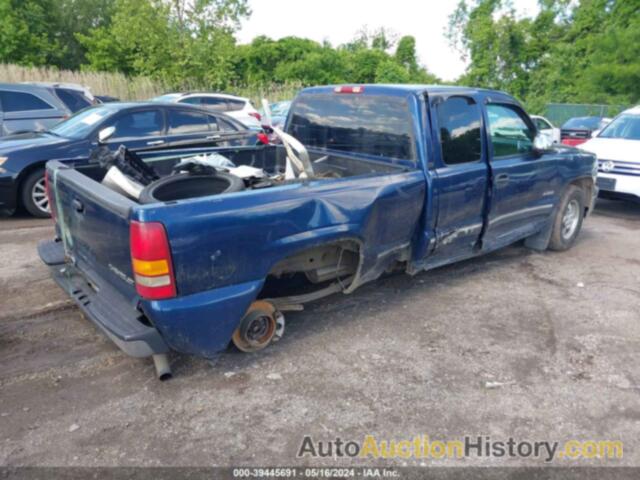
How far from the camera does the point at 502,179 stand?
4656 mm

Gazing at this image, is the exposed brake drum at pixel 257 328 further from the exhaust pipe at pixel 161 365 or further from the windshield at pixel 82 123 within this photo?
the windshield at pixel 82 123

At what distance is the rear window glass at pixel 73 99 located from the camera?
9305 mm

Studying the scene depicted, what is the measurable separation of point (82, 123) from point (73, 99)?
3047 mm

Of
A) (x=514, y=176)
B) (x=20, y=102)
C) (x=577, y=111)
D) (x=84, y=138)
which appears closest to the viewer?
(x=514, y=176)

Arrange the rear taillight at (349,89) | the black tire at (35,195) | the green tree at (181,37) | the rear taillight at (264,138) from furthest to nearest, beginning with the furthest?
the green tree at (181,37) → the black tire at (35,195) → the rear taillight at (264,138) → the rear taillight at (349,89)

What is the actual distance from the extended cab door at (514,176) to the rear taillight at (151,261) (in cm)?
314

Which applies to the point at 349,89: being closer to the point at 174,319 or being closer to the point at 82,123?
the point at 174,319

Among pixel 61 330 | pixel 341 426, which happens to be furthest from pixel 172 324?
pixel 61 330

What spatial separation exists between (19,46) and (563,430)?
30178mm

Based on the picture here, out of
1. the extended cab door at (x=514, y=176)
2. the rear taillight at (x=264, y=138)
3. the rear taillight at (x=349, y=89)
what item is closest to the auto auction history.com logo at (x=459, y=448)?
the extended cab door at (x=514, y=176)

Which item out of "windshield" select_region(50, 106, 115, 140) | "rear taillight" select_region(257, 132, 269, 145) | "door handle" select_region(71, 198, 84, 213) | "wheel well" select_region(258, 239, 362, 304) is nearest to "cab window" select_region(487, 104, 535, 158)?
"wheel well" select_region(258, 239, 362, 304)

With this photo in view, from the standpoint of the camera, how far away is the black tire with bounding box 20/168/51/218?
21.9 feet

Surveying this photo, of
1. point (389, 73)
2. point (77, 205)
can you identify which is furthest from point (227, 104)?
point (389, 73)

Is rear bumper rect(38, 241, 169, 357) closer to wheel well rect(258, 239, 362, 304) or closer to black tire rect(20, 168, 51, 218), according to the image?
wheel well rect(258, 239, 362, 304)
